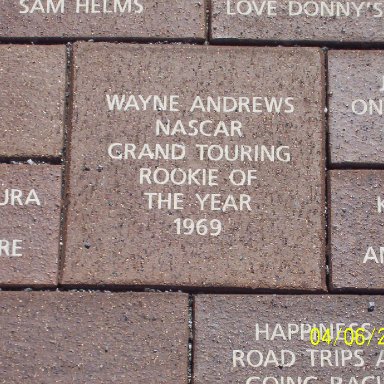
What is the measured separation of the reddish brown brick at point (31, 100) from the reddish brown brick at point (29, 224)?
0.07 m

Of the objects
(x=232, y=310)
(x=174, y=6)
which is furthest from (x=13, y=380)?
(x=174, y=6)

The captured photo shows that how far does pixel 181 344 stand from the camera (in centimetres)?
179

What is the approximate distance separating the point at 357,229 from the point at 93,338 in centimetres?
85

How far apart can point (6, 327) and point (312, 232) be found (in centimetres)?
95

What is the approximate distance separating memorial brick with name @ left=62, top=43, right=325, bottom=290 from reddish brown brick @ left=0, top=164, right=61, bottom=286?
2.1 inches

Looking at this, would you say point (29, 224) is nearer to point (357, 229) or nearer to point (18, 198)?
point (18, 198)

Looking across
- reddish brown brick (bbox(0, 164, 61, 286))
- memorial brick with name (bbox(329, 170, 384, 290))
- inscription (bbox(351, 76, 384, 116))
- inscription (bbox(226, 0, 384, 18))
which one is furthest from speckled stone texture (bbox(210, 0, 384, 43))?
reddish brown brick (bbox(0, 164, 61, 286))

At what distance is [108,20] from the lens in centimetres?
196

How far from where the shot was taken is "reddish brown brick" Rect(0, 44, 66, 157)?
1880 mm

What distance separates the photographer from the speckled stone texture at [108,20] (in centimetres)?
196

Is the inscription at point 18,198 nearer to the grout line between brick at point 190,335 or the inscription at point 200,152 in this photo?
the inscription at point 200,152

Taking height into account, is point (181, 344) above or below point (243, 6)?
below

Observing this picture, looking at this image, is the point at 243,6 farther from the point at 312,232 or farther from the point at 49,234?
the point at 49,234
